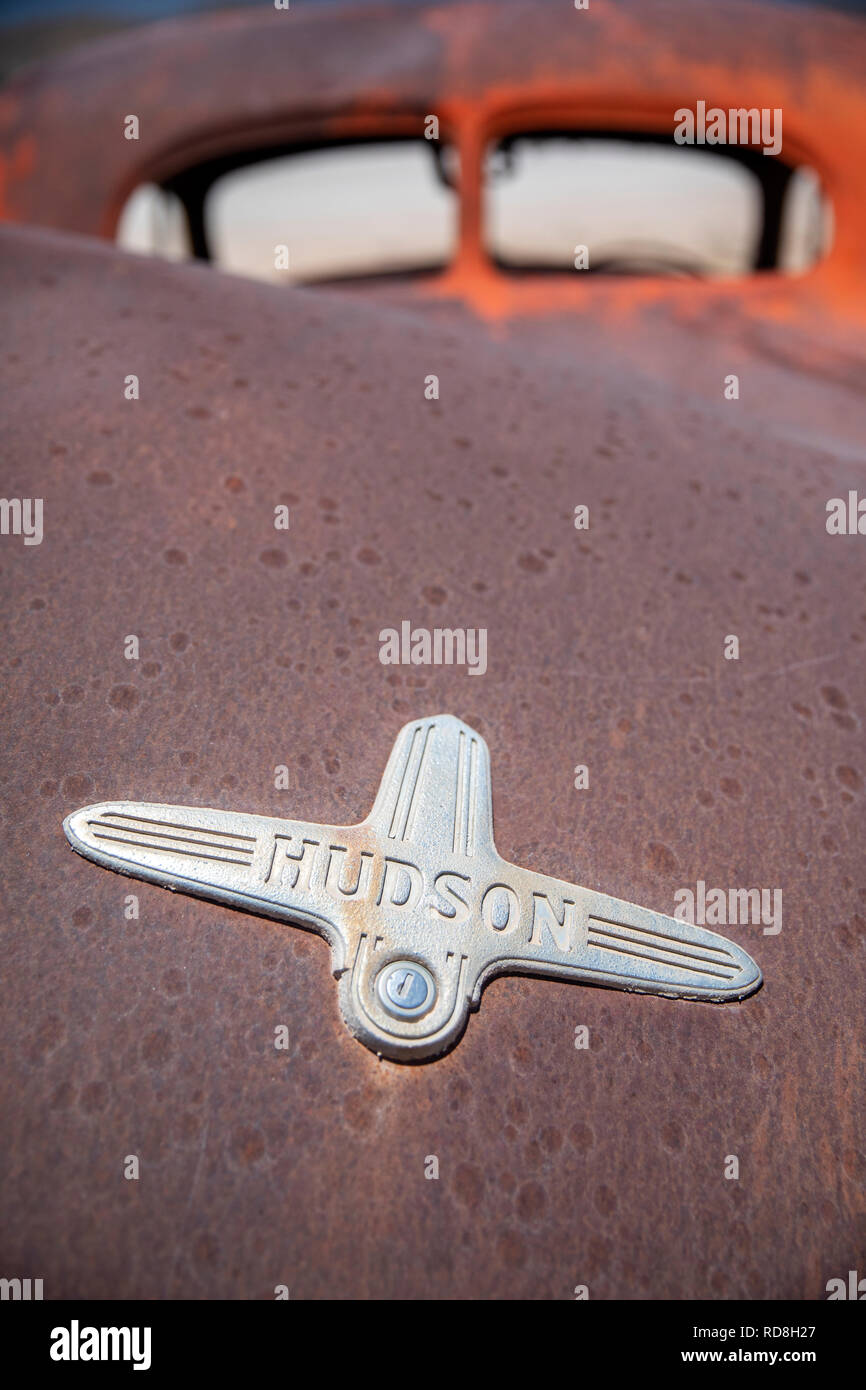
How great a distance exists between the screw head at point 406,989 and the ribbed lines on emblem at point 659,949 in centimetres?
16

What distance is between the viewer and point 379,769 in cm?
86

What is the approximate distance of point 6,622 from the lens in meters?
0.90

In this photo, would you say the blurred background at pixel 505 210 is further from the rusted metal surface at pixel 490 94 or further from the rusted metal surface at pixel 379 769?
the rusted metal surface at pixel 379 769

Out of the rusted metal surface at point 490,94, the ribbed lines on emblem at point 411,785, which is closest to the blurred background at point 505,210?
the rusted metal surface at point 490,94

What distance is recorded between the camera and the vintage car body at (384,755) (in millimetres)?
666

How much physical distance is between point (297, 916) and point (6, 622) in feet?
1.46

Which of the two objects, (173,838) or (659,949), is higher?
(173,838)

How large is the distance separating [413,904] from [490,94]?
2.17 metres

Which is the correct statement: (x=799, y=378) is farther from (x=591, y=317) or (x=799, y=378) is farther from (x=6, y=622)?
(x=6, y=622)

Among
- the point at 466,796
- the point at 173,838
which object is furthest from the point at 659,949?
the point at 173,838

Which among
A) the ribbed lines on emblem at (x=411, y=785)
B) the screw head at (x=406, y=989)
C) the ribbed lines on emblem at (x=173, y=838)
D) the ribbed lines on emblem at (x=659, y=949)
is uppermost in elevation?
the ribbed lines on emblem at (x=411, y=785)

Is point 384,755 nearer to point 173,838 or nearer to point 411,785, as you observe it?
point 411,785

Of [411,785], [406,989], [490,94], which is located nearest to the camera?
[406,989]
